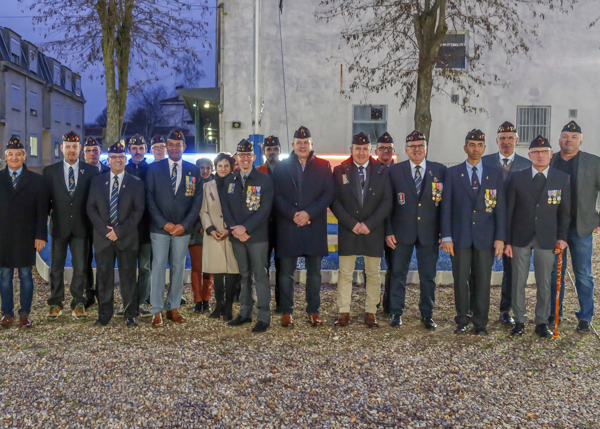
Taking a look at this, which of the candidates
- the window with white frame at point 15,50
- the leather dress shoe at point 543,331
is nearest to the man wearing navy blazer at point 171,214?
the leather dress shoe at point 543,331

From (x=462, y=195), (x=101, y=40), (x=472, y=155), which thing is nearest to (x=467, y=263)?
(x=462, y=195)

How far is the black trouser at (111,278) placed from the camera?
622 cm

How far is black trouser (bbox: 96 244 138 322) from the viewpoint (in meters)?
6.22

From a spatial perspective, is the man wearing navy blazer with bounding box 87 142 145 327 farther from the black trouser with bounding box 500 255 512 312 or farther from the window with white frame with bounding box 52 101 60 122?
the window with white frame with bounding box 52 101 60 122

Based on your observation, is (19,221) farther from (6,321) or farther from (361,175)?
(361,175)

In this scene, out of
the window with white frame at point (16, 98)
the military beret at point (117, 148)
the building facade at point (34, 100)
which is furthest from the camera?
the window with white frame at point (16, 98)

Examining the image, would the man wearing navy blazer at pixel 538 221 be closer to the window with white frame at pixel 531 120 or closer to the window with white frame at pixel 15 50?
the window with white frame at pixel 531 120

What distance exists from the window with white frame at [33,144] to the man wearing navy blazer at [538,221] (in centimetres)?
3664

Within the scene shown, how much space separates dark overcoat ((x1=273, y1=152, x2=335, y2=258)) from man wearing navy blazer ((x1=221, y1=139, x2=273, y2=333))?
0.16 m

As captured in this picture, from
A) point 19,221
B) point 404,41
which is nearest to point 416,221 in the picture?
point 19,221

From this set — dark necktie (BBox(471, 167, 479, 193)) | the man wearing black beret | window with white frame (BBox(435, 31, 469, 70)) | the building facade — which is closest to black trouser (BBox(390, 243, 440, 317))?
dark necktie (BBox(471, 167, 479, 193))

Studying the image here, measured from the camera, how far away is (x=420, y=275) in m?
6.25

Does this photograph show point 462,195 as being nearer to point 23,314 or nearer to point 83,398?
point 83,398

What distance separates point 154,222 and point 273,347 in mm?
1904
